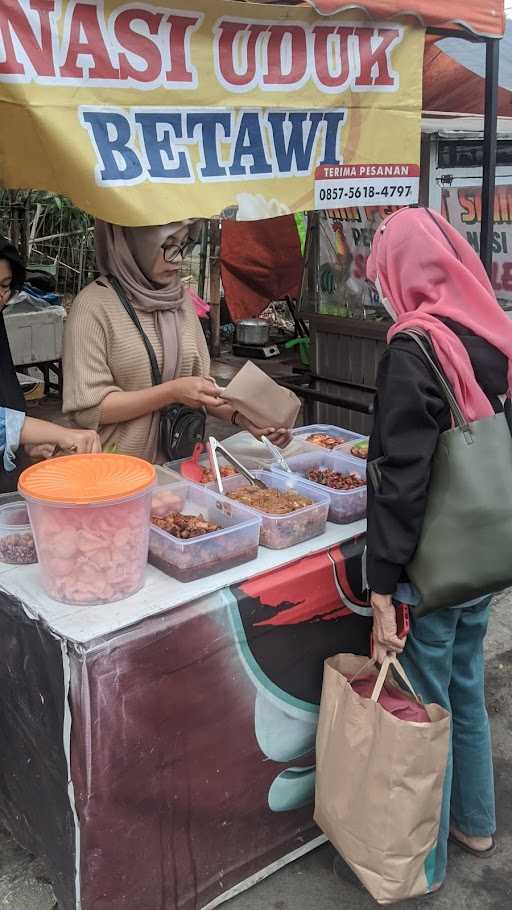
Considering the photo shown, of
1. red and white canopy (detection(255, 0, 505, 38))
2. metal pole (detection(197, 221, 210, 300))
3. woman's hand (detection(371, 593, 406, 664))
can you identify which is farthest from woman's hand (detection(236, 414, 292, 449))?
metal pole (detection(197, 221, 210, 300))

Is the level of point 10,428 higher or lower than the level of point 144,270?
lower

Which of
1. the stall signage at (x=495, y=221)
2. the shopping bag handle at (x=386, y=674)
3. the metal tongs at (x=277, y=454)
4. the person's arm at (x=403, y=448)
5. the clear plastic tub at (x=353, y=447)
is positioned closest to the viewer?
the person's arm at (x=403, y=448)

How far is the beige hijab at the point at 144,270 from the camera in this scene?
8.07 feet

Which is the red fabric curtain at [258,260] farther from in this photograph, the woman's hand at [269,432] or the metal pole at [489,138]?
the woman's hand at [269,432]

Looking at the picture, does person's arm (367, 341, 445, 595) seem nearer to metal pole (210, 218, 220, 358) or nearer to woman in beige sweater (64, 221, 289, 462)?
woman in beige sweater (64, 221, 289, 462)

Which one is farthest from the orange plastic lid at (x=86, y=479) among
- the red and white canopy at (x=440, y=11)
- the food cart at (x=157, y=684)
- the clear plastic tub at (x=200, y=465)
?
the red and white canopy at (x=440, y=11)

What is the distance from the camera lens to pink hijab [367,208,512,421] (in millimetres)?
1940

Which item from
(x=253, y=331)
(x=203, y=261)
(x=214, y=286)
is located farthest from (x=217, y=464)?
(x=253, y=331)

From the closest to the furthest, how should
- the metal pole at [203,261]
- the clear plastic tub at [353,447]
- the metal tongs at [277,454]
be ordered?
1. the metal tongs at [277,454]
2. the clear plastic tub at [353,447]
3. the metal pole at [203,261]

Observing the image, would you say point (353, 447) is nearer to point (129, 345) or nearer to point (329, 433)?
point (329, 433)

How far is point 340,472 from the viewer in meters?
2.68

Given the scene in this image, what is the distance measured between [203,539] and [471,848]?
4.39 ft

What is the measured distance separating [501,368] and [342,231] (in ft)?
10.2

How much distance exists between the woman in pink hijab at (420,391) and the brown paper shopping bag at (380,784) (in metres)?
0.15
